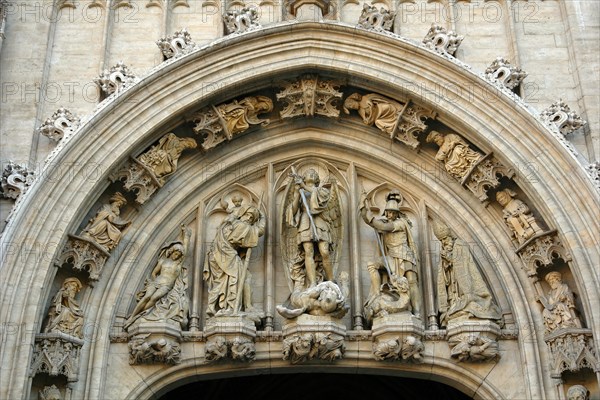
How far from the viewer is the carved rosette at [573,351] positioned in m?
11.1

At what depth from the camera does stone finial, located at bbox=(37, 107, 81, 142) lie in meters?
11.9

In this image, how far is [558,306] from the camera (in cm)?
1145

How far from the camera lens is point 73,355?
11.3 metres

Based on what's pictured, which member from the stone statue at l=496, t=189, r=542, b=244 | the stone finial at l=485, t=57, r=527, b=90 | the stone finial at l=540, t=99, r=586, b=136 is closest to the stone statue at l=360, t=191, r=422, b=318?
the stone statue at l=496, t=189, r=542, b=244

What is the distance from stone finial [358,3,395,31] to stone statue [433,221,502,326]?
97.3 inches

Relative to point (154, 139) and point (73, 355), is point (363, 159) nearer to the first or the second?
point (154, 139)

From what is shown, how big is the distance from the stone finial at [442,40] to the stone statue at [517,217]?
1733 millimetres

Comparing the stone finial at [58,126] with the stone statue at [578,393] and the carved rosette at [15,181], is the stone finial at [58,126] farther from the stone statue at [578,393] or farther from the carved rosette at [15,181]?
the stone statue at [578,393]

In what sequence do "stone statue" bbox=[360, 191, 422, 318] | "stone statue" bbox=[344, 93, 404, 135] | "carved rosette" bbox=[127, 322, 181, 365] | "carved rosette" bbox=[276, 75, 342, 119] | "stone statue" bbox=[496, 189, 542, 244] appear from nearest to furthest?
"carved rosette" bbox=[127, 322, 181, 365] < "stone statue" bbox=[496, 189, 542, 244] < "stone statue" bbox=[360, 191, 422, 318] < "stone statue" bbox=[344, 93, 404, 135] < "carved rosette" bbox=[276, 75, 342, 119]

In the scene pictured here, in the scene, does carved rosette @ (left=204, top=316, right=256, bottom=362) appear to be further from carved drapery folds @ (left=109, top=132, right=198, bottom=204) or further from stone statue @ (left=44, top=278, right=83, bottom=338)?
carved drapery folds @ (left=109, top=132, right=198, bottom=204)

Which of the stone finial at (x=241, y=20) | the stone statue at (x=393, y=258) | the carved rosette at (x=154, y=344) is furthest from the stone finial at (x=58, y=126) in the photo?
the stone statue at (x=393, y=258)

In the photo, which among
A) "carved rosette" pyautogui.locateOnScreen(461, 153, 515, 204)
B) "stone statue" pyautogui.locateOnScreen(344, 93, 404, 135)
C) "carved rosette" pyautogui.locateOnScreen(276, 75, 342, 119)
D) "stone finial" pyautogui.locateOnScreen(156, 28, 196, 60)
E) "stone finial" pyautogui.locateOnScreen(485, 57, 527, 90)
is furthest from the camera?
"carved rosette" pyautogui.locateOnScreen(276, 75, 342, 119)

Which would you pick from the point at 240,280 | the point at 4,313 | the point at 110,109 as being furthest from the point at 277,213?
the point at 4,313

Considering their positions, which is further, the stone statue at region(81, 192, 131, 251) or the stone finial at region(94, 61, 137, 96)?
the stone finial at region(94, 61, 137, 96)
